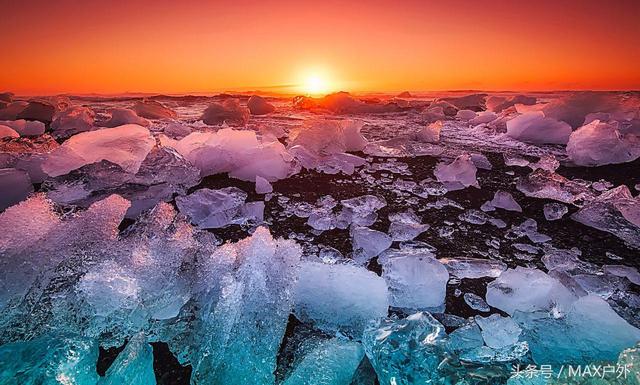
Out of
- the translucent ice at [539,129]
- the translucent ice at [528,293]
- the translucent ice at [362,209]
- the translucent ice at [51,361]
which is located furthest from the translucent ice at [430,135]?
the translucent ice at [51,361]

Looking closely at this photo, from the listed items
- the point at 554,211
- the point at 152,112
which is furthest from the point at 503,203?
the point at 152,112

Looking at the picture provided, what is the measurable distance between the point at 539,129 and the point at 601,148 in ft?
3.02

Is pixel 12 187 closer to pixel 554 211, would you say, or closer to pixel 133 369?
pixel 133 369

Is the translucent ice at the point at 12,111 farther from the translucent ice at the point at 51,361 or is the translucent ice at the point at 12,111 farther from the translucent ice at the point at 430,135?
the translucent ice at the point at 51,361

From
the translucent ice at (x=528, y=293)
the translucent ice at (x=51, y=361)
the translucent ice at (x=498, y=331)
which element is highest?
the translucent ice at (x=51, y=361)

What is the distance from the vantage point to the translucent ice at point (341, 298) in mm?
880

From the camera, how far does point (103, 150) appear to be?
68.3 inches

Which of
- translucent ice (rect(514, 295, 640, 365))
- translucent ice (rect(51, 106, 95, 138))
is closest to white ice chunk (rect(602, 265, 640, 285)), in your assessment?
translucent ice (rect(514, 295, 640, 365))

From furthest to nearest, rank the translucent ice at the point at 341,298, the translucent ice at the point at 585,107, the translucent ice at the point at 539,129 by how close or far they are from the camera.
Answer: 1. the translucent ice at the point at 585,107
2. the translucent ice at the point at 539,129
3. the translucent ice at the point at 341,298

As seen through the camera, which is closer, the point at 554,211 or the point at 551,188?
the point at 554,211

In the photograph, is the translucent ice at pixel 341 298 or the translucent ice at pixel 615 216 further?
the translucent ice at pixel 615 216

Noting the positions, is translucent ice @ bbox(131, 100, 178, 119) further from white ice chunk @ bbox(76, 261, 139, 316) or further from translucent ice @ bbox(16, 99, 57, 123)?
white ice chunk @ bbox(76, 261, 139, 316)

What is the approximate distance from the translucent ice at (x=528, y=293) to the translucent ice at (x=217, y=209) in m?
0.92

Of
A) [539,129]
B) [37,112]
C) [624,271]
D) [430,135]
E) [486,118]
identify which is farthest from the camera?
[37,112]
